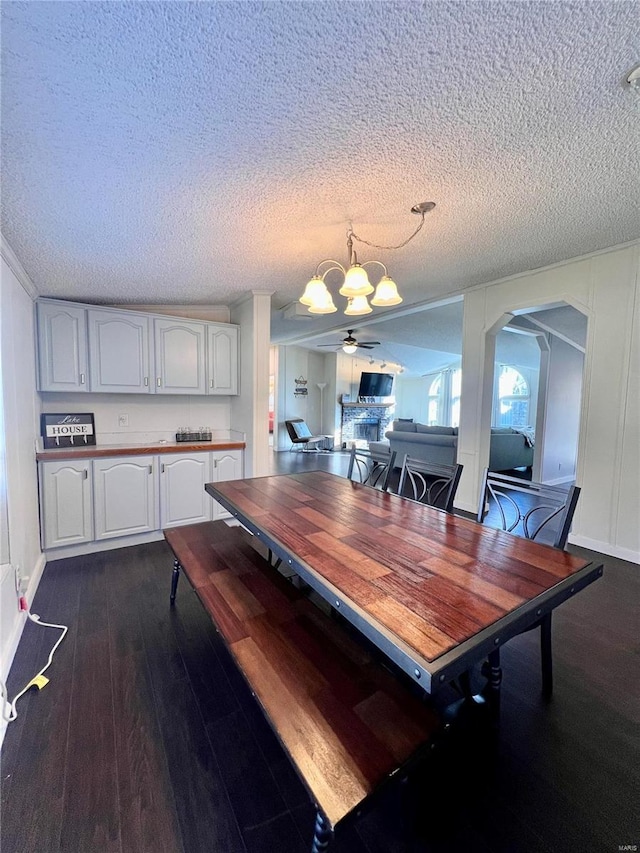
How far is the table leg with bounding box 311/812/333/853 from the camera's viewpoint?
2.58 ft

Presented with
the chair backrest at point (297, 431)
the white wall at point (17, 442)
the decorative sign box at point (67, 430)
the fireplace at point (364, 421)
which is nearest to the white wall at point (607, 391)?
the white wall at point (17, 442)

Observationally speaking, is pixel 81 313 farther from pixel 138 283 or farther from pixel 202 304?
pixel 202 304

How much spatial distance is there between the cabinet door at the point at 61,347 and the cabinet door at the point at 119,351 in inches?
2.9

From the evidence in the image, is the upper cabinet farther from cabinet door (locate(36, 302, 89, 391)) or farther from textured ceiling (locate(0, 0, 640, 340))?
textured ceiling (locate(0, 0, 640, 340))

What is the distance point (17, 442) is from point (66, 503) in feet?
2.74

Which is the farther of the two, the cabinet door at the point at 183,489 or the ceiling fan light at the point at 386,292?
the cabinet door at the point at 183,489

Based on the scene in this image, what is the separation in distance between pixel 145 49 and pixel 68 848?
2.35m

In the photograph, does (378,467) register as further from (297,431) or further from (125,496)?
(297,431)

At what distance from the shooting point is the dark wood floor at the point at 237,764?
3.44 feet

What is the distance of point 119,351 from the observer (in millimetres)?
3143

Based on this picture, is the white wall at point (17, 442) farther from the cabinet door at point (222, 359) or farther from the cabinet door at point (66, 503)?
the cabinet door at point (222, 359)

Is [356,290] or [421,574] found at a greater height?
[356,290]

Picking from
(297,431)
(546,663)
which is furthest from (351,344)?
(546,663)

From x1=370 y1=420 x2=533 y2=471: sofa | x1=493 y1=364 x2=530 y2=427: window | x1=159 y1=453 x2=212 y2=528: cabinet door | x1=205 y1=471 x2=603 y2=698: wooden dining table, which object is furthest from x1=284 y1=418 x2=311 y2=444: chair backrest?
x1=205 y1=471 x2=603 y2=698: wooden dining table
